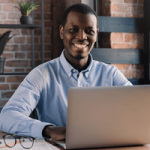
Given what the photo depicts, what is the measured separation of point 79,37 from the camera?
150cm

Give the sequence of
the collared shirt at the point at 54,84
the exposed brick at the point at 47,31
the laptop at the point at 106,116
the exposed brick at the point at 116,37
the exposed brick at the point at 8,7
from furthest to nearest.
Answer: the exposed brick at the point at 47,31 → the exposed brick at the point at 8,7 → the exposed brick at the point at 116,37 → the collared shirt at the point at 54,84 → the laptop at the point at 106,116

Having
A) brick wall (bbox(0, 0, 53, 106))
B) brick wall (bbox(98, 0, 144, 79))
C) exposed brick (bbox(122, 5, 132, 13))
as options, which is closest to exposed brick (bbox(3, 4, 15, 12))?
brick wall (bbox(0, 0, 53, 106))

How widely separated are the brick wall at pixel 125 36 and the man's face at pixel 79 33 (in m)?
1.13

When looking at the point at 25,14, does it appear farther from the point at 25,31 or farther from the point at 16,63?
the point at 16,63

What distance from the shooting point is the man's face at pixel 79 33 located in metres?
1.48

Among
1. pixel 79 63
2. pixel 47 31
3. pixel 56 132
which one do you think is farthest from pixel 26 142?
pixel 47 31

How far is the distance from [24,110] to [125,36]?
5.51 feet

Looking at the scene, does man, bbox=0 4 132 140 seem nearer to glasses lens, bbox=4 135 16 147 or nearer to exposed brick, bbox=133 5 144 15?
glasses lens, bbox=4 135 16 147

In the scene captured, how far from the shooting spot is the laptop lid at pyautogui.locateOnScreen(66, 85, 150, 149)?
89cm

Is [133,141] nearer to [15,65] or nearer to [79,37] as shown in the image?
[79,37]

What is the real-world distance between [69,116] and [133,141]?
28 cm

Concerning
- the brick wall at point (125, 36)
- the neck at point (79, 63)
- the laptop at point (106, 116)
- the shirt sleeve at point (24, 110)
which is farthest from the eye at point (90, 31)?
the brick wall at point (125, 36)

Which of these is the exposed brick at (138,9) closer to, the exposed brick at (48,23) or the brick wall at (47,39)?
the brick wall at (47,39)

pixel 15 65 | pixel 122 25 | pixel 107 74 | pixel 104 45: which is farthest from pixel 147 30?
pixel 15 65
